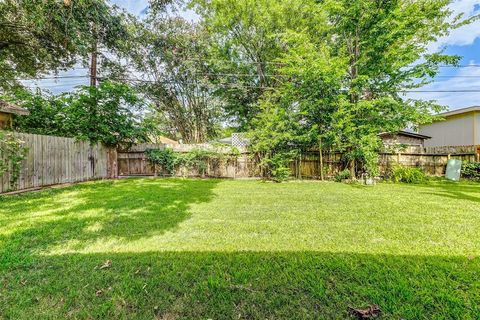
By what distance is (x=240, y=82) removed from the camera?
13469mm

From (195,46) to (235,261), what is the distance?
14.5 meters

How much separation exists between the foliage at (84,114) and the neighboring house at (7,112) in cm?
24

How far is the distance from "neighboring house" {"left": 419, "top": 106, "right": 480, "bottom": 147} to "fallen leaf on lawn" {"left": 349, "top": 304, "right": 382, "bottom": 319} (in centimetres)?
1336

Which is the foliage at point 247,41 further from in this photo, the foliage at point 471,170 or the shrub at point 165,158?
the foliage at point 471,170

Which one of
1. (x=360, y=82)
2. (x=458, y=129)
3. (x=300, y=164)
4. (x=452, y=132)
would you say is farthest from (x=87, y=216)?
(x=452, y=132)

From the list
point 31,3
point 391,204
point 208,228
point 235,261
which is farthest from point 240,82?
point 235,261

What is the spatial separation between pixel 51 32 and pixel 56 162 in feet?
12.1

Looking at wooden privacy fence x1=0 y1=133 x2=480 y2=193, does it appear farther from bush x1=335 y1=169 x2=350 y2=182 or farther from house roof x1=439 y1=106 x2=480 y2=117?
house roof x1=439 y1=106 x2=480 y2=117

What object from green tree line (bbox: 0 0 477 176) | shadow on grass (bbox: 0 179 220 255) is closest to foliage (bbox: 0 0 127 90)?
green tree line (bbox: 0 0 477 176)

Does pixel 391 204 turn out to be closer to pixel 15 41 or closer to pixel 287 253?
pixel 287 253

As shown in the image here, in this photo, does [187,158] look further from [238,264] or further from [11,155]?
[238,264]

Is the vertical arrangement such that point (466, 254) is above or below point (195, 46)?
below

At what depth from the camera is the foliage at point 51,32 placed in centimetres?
591

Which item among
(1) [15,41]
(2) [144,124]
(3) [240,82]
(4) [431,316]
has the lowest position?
(4) [431,316]
